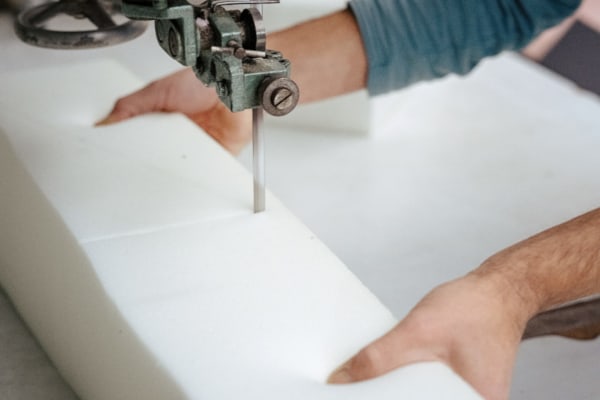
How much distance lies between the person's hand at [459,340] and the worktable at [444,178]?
0.89 ft

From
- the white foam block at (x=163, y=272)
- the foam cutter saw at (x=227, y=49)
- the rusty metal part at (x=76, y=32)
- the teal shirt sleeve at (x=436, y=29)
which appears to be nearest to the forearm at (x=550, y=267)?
the white foam block at (x=163, y=272)

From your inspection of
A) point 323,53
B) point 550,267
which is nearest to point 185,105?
point 323,53

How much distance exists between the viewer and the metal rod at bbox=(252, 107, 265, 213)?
71 cm

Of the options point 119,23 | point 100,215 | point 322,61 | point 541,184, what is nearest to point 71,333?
point 100,215

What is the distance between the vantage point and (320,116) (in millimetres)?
1341

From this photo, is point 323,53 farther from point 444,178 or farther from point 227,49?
point 227,49

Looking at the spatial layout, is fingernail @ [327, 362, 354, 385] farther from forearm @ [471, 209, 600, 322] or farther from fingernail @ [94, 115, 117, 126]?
fingernail @ [94, 115, 117, 126]

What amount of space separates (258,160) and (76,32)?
0.52 m

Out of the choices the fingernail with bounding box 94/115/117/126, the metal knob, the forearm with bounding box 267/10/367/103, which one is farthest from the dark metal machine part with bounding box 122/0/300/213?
the forearm with bounding box 267/10/367/103

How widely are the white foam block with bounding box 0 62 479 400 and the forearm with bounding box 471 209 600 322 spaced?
0.12 m

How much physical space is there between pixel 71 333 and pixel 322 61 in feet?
1.59

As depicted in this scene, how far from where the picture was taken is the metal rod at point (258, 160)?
713 millimetres

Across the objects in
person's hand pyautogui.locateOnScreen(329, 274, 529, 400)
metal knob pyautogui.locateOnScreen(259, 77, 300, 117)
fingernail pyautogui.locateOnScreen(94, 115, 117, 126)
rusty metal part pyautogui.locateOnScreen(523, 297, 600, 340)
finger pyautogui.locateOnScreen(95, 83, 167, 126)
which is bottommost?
rusty metal part pyautogui.locateOnScreen(523, 297, 600, 340)

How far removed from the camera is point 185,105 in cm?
93
